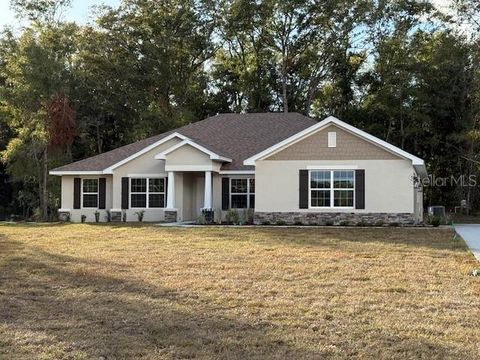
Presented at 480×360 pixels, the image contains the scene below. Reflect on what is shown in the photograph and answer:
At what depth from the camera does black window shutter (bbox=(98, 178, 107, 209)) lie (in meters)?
26.2

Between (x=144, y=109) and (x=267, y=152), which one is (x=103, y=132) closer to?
(x=144, y=109)

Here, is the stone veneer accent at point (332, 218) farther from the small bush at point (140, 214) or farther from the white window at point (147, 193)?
the small bush at point (140, 214)

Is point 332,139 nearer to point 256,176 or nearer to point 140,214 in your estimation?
point 256,176

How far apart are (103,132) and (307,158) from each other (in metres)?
21.3

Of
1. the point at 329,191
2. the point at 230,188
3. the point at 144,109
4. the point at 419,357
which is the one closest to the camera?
the point at 419,357

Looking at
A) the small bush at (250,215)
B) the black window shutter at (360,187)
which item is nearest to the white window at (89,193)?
the small bush at (250,215)

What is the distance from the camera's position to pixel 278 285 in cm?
889

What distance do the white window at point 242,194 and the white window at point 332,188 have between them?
3.75m

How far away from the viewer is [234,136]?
27406 mm

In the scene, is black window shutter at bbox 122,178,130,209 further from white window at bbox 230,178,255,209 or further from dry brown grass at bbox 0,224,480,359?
dry brown grass at bbox 0,224,480,359

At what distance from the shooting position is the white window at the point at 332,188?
21406 millimetres

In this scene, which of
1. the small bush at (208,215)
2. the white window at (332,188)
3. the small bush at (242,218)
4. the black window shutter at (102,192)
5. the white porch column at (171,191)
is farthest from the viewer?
the black window shutter at (102,192)

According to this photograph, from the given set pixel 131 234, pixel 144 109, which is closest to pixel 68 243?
pixel 131 234

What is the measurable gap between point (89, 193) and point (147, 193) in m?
2.94
